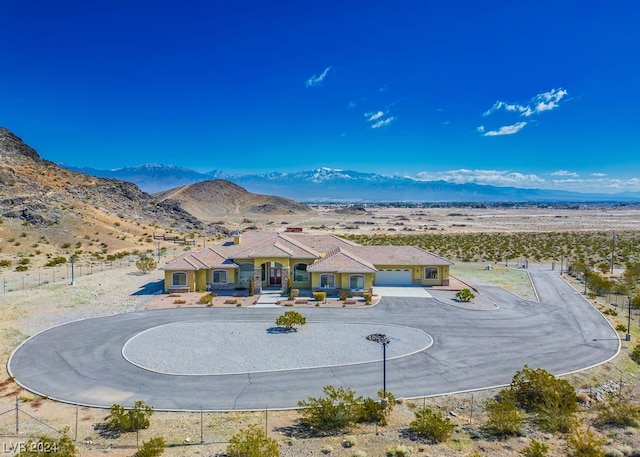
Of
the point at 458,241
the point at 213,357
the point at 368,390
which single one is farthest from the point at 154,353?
the point at 458,241

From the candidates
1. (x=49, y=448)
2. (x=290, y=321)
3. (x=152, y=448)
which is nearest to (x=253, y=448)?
(x=152, y=448)

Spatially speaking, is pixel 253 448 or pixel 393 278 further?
pixel 393 278

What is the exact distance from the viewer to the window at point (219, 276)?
4131 centimetres

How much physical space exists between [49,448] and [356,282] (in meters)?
28.3

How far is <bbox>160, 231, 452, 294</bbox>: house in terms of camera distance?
130 ft

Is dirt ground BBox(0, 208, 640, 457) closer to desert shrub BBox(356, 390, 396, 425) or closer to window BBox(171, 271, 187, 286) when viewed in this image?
desert shrub BBox(356, 390, 396, 425)

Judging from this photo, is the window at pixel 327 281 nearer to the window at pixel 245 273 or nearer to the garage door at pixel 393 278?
the garage door at pixel 393 278

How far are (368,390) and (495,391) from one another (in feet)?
19.5

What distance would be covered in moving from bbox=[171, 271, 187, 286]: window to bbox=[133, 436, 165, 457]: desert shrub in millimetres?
26074

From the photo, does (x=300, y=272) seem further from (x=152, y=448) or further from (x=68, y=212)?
(x=68, y=212)

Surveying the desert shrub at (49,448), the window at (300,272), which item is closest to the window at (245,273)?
the window at (300,272)

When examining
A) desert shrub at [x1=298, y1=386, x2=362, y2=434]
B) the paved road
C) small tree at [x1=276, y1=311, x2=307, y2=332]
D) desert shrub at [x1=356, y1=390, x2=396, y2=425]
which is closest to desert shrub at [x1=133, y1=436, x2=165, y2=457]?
the paved road

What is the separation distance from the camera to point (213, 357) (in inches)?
938

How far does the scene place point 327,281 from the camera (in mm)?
39812
